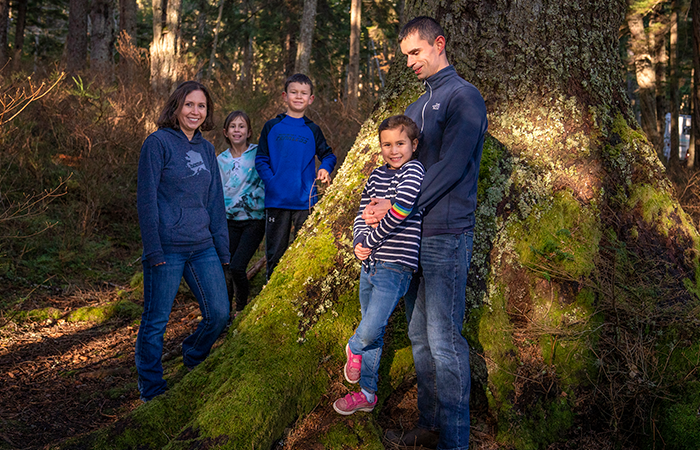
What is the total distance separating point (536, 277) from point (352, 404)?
1501 millimetres

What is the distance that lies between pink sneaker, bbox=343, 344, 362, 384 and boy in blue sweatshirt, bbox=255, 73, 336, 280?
187 centimetres

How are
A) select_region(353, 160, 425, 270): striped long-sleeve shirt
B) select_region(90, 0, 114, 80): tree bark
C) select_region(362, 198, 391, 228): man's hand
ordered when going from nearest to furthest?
select_region(353, 160, 425, 270): striped long-sleeve shirt < select_region(362, 198, 391, 228): man's hand < select_region(90, 0, 114, 80): tree bark

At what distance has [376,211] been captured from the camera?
2.71 metres

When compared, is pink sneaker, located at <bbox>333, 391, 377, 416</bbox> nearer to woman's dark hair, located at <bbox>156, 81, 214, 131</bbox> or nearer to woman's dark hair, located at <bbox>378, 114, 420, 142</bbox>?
woman's dark hair, located at <bbox>378, 114, 420, 142</bbox>

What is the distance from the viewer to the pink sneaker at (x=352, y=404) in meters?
2.90

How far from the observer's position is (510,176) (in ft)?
11.6

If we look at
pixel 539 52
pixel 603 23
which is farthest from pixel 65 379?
pixel 603 23

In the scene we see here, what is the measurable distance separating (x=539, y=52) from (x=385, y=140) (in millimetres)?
1613

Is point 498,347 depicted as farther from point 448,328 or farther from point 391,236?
point 391,236

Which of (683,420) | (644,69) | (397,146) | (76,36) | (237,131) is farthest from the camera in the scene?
(76,36)

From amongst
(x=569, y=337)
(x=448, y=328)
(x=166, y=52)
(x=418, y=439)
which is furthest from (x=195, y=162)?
(x=166, y=52)

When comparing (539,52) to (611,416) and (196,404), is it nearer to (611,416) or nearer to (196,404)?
(611,416)

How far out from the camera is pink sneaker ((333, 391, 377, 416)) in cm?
290

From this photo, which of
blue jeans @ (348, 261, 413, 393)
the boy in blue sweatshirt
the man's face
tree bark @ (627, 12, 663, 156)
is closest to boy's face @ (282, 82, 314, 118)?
the boy in blue sweatshirt
